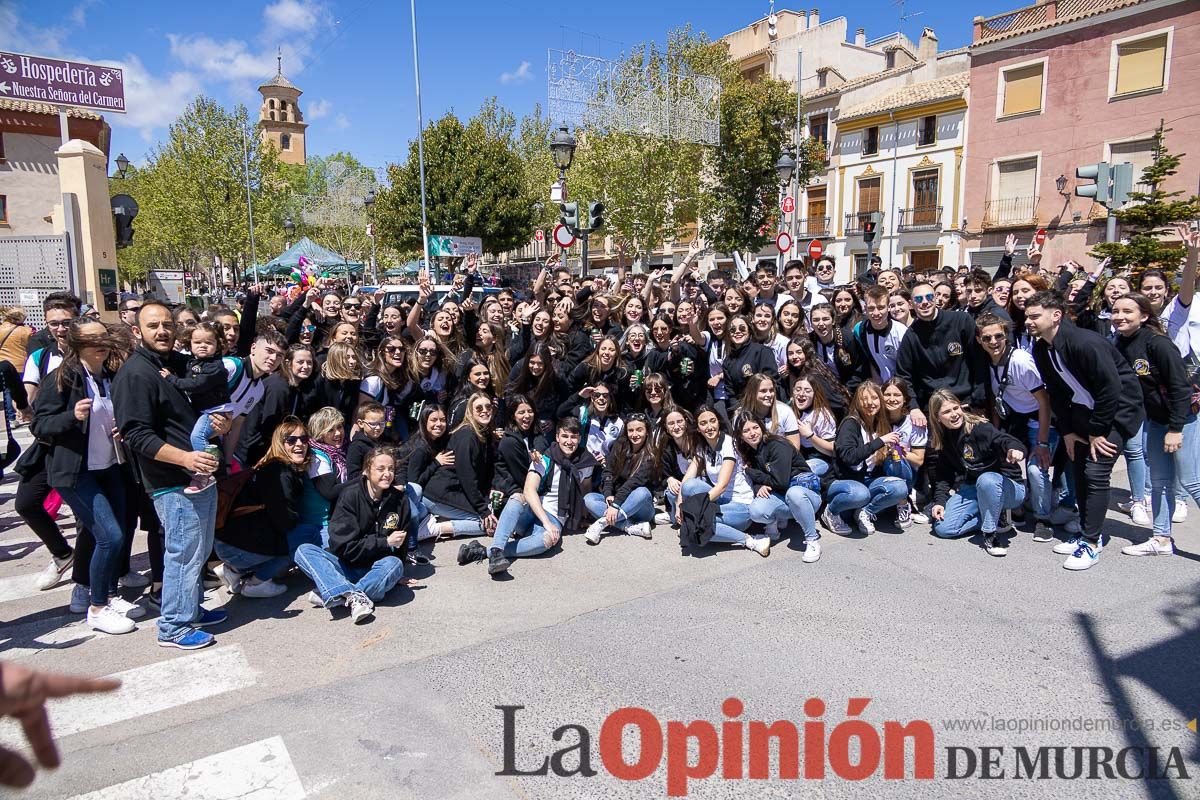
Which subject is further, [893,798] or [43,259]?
[43,259]

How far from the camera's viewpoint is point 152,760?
307 cm

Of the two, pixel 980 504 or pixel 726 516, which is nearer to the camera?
pixel 980 504

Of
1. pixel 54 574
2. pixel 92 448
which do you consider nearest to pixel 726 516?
pixel 92 448

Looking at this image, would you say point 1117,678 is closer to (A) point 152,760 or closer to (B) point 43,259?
(A) point 152,760

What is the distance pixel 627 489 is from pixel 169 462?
321 centimetres

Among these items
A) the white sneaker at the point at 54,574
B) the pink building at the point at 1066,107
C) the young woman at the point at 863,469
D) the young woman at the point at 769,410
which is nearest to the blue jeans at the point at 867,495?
the young woman at the point at 863,469

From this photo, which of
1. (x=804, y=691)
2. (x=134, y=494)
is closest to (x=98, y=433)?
(x=134, y=494)

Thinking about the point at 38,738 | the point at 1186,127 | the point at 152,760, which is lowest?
the point at 152,760

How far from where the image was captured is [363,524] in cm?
464

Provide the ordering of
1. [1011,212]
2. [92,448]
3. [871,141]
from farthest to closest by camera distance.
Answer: [871,141], [1011,212], [92,448]

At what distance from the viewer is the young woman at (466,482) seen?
5.79 m

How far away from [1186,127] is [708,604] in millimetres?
25595

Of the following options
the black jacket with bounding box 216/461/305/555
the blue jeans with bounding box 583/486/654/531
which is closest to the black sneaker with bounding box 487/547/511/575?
the blue jeans with bounding box 583/486/654/531

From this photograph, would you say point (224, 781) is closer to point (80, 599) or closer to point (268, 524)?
point (268, 524)
